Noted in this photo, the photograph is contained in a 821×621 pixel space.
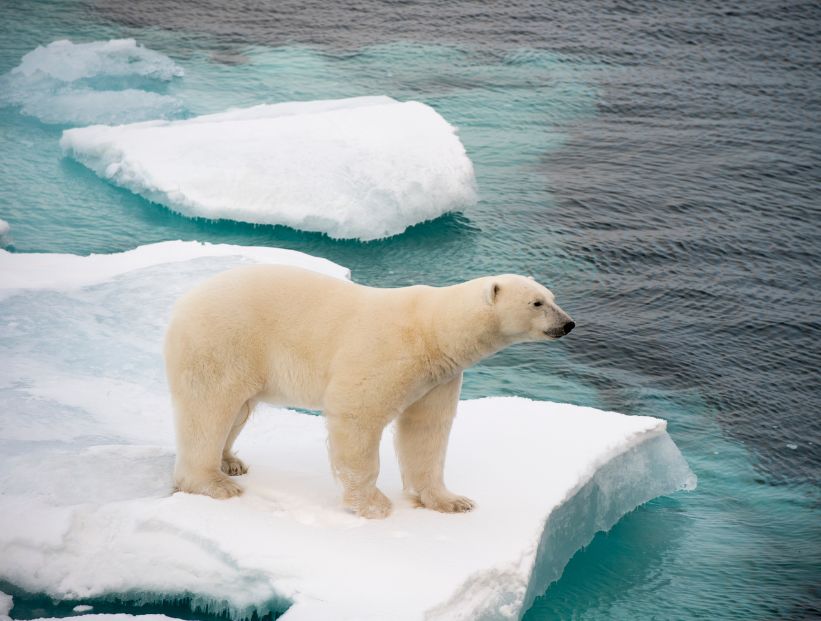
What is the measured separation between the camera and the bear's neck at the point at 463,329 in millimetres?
5234

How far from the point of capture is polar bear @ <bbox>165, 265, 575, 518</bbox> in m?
5.20

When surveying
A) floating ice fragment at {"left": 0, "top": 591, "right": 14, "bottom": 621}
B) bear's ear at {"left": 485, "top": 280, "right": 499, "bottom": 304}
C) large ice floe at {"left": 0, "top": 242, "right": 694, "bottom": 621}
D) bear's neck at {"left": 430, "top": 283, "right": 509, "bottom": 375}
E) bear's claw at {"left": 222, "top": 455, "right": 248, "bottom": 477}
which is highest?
bear's ear at {"left": 485, "top": 280, "right": 499, "bottom": 304}

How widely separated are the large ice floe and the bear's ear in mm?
1124

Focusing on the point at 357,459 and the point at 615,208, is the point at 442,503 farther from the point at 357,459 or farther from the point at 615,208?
the point at 615,208

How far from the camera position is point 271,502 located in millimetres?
5441

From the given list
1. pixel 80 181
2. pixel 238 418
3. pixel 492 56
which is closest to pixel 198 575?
pixel 238 418

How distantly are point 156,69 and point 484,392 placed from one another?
8428 millimetres

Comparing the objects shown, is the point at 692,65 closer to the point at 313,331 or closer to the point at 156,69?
the point at 156,69

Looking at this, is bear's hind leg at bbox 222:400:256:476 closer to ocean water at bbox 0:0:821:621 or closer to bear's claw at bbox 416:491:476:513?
bear's claw at bbox 416:491:476:513

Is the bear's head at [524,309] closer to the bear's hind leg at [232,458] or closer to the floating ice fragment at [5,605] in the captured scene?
the bear's hind leg at [232,458]

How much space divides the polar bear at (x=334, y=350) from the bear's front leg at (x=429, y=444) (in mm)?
74

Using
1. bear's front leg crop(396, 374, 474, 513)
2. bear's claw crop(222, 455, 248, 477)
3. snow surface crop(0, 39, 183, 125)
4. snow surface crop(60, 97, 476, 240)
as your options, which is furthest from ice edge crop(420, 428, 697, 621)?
snow surface crop(0, 39, 183, 125)

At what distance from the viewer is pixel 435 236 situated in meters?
11.4

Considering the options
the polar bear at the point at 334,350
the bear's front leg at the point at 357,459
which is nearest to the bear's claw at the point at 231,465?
the polar bear at the point at 334,350
